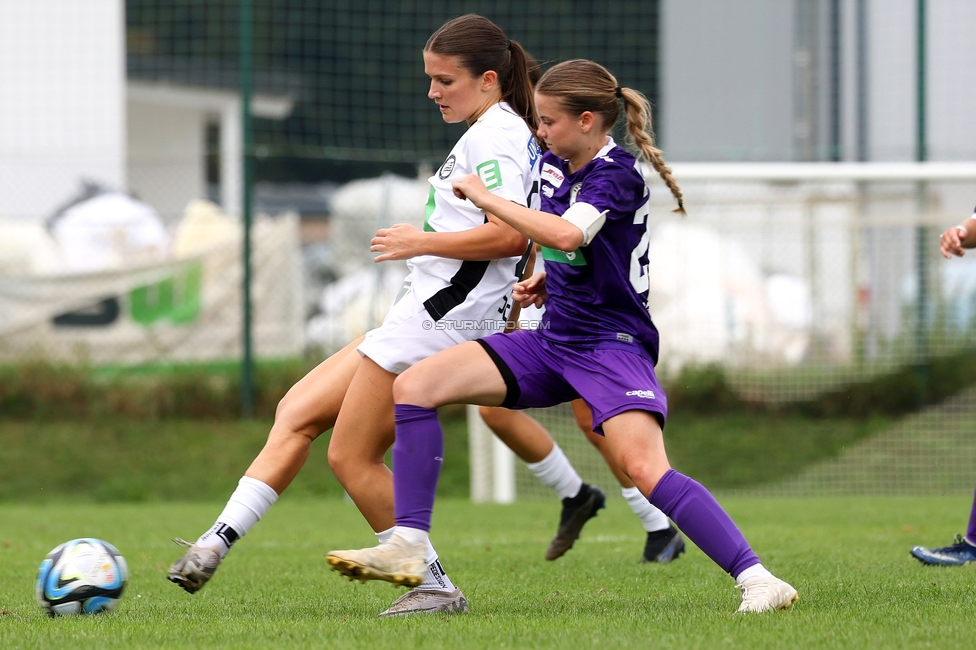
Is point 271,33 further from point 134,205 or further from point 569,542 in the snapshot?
point 569,542

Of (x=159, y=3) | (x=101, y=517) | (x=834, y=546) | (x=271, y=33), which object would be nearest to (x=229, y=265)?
(x=101, y=517)

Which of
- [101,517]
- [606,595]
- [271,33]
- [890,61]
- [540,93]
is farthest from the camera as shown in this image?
[271,33]

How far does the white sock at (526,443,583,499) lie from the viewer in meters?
5.30

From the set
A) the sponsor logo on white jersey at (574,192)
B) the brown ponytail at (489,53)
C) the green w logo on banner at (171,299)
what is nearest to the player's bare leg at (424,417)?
the sponsor logo on white jersey at (574,192)

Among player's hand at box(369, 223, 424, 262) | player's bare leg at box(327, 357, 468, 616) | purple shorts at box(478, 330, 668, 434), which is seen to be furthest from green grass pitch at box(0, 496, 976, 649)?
player's hand at box(369, 223, 424, 262)

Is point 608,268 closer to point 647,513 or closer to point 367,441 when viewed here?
point 367,441

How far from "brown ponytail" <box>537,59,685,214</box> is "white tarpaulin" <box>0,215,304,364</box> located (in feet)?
25.9

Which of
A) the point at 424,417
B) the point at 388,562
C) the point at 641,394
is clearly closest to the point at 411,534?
the point at 388,562

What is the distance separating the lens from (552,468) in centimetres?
530

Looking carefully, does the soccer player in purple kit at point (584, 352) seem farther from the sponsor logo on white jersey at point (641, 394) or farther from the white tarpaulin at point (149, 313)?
the white tarpaulin at point (149, 313)

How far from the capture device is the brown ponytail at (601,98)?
3842mm

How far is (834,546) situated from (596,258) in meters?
2.85

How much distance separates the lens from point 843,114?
1259 cm

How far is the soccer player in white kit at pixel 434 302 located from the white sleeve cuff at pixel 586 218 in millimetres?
208
